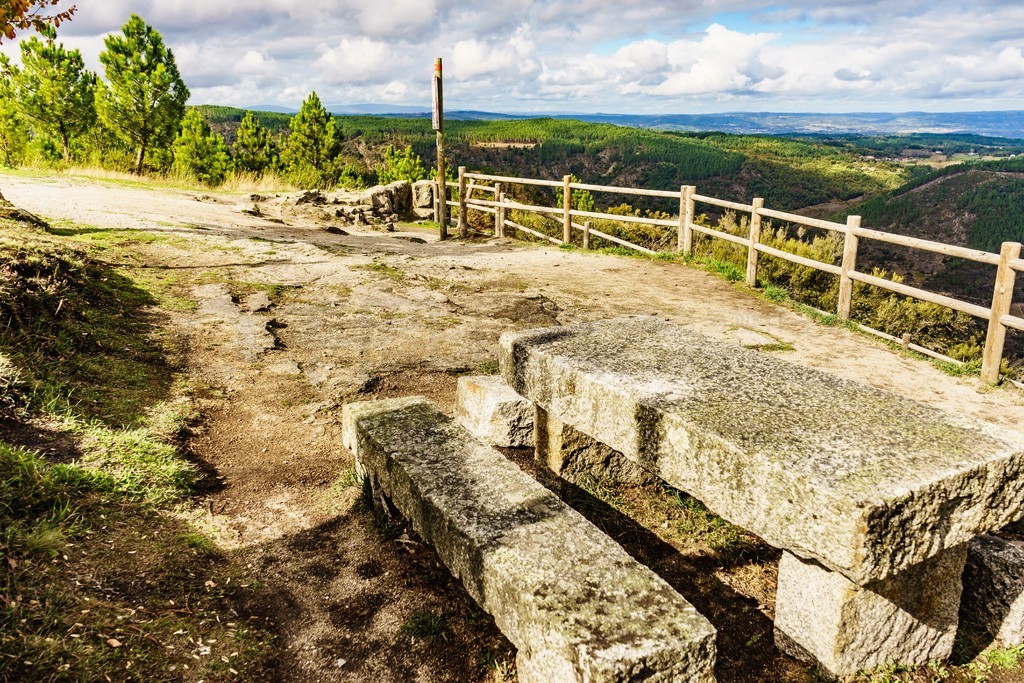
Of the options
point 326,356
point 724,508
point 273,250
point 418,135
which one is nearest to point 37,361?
point 326,356

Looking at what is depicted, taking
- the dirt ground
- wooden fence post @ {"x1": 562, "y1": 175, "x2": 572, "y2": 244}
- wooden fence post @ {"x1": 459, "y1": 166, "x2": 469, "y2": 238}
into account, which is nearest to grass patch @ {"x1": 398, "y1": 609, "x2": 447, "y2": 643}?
the dirt ground

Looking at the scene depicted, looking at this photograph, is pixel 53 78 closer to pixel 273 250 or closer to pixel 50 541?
pixel 273 250

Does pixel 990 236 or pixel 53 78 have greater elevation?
pixel 53 78

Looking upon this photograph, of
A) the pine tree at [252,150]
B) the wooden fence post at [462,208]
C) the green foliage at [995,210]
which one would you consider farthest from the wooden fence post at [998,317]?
the green foliage at [995,210]

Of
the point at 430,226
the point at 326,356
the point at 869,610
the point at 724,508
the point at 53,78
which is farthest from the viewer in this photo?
the point at 53,78

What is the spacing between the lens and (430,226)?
1839 centimetres

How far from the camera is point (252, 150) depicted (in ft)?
133

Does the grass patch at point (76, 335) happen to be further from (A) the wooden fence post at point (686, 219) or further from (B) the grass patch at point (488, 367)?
(A) the wooden fence post at point (686, 219)

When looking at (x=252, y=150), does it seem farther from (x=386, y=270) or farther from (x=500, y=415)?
(x=500, y=415)

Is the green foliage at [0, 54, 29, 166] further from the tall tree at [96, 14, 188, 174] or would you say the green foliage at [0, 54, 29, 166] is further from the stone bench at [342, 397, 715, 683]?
the stone bench at [342, 397, 715, 683]

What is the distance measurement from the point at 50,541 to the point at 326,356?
10.7ft

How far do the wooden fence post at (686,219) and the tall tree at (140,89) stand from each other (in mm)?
21500

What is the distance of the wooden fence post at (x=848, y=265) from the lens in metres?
7.55

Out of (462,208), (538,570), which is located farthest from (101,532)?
(462,208)
